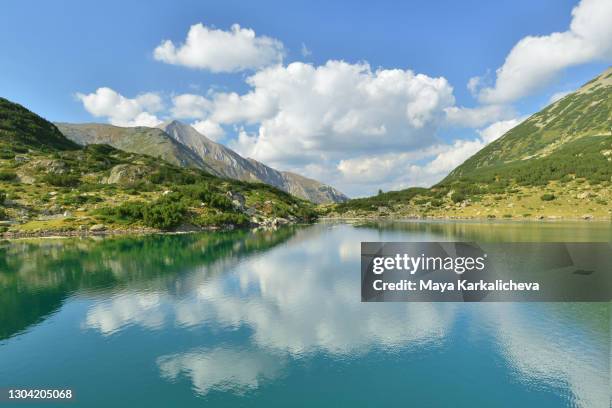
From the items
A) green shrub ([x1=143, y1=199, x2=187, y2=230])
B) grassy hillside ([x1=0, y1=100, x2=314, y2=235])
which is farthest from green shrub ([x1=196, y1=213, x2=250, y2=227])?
green shrub ([x1=143, y1=199, x2=187, y2=230])

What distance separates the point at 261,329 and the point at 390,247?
67.0 metres

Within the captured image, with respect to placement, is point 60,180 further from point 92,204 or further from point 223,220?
point 223,220

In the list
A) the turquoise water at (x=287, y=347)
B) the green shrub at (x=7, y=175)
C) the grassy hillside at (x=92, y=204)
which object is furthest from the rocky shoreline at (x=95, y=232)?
the turquoise water at (x=287, y=347)

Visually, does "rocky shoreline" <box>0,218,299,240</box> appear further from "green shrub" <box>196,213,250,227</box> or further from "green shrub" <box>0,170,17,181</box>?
"green shrub" <box>0,170,17,181</box>

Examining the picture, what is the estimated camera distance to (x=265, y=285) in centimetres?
5394

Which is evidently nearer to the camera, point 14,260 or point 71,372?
point 71,372

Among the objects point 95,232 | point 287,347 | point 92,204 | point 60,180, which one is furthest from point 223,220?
point 287,347

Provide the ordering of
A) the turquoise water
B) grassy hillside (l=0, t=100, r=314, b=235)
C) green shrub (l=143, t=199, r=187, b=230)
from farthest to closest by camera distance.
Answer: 1. green shrub (l=143, t=199, r=187, b=230)
2. grassy hillside (l=0, t=100, r=314, b=235)
3. the turquoise water

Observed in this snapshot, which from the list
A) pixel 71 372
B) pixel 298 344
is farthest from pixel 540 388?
pixel 71 372

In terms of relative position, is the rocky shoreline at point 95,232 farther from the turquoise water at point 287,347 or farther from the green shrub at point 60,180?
the turquoise water at point 287,347

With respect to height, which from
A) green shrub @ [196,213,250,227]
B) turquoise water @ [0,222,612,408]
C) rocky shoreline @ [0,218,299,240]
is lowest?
turquoise water @ [0,222,612,408]

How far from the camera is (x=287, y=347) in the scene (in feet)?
100

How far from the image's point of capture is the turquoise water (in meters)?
23.1

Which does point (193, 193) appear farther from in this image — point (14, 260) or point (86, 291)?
point (86, 291)
